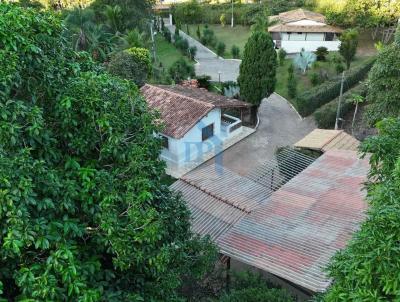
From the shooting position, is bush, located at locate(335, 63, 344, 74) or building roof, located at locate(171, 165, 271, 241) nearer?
building roof, located at locate(171, 165, 271, 241)

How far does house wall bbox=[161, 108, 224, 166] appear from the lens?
23.1 m

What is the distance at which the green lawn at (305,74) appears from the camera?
34219 millimetres

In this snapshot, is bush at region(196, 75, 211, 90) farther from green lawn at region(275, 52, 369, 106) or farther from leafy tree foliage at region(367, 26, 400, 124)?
leafy tree foliage at region(367, 26, 400, 124)

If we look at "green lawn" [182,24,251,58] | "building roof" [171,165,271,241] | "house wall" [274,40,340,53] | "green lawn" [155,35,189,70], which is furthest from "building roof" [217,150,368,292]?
"green lawn" [182,24,251,58]

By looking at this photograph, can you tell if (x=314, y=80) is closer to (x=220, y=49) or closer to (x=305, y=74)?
(x=305, y=74)

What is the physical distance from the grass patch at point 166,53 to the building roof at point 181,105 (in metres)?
15.2

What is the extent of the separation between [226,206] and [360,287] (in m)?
9.51

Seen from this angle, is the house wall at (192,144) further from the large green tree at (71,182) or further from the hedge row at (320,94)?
the large green tree at (71,182)

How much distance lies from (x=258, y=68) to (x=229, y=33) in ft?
92.1

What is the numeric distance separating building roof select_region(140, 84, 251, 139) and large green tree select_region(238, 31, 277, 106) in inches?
75.3

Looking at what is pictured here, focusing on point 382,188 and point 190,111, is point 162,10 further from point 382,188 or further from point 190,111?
point 382,188

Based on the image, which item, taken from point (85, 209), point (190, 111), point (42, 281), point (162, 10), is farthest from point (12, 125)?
point (162, 10)

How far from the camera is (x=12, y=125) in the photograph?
6516mm

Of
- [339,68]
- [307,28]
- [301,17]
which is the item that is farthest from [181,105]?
[301,17]
